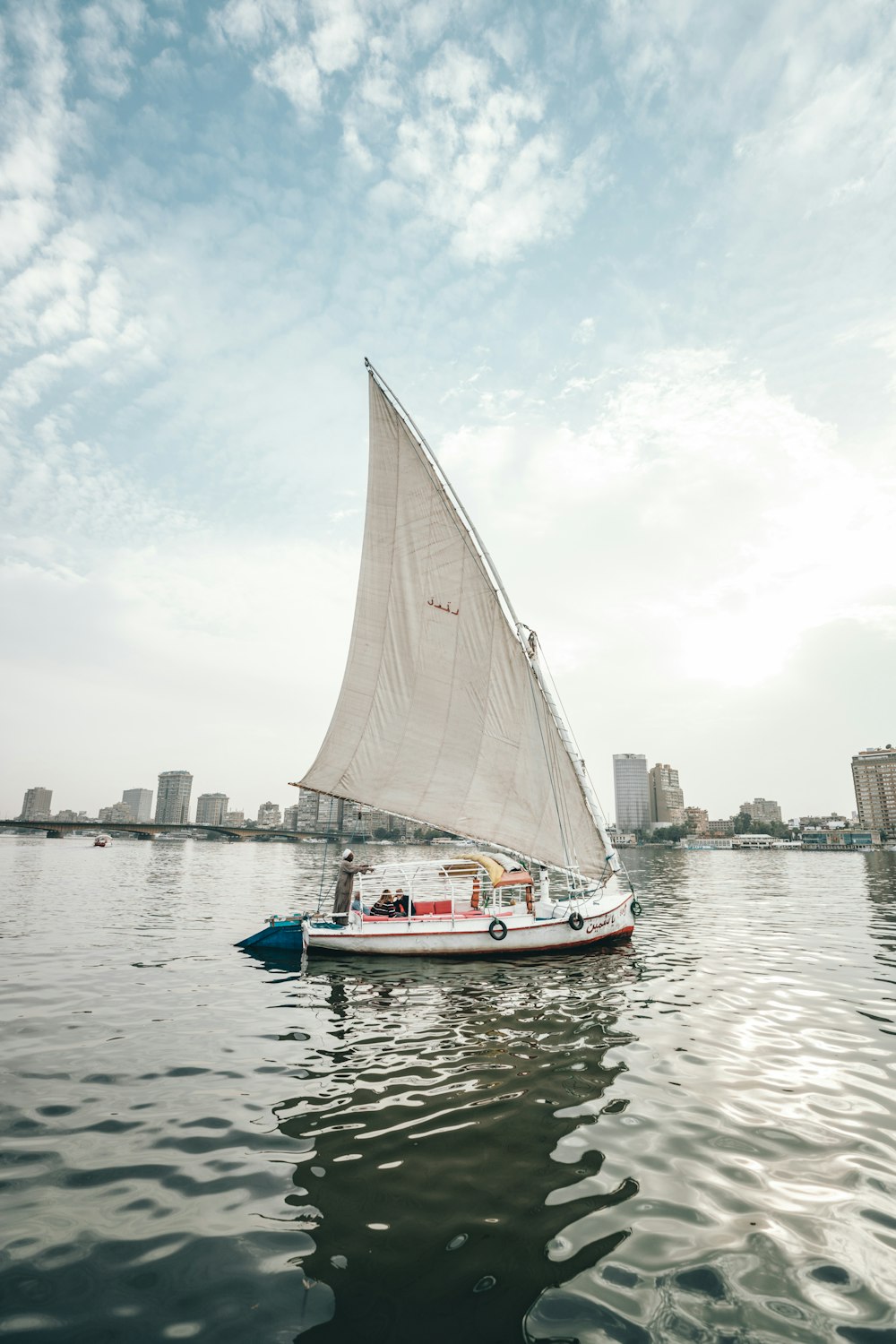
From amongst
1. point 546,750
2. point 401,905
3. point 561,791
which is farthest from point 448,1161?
point 561,791

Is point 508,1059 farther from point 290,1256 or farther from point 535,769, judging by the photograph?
point 535,769

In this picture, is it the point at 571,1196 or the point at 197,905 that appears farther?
the point at 197,905

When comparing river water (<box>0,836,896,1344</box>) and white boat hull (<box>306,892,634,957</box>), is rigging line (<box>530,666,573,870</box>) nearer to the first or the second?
white boat hull (<box>306,892,634,957</box>)

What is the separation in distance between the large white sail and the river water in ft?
23.8

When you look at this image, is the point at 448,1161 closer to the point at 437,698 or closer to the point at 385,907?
the point at 385,907

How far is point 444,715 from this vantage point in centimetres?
2502

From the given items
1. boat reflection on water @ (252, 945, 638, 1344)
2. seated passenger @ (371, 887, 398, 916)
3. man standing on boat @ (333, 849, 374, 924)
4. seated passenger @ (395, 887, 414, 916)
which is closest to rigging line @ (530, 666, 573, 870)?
seated passenger @ (395, 887, 414, 916)

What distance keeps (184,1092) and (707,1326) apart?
8354mm

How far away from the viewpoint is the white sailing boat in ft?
81.9

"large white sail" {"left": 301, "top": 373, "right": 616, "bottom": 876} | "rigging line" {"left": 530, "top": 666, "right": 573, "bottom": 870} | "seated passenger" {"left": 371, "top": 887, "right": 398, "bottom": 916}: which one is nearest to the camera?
"seated passenger" {"left": 371, "top": 887, "right": 398, "bottom": 916}

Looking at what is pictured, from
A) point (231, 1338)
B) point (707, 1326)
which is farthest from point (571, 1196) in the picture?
point (231, 1338)

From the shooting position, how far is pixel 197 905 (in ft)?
138

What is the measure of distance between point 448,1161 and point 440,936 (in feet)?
48.3

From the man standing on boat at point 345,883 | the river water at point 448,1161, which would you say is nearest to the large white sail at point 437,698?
the man standing on boat at point 345,883
